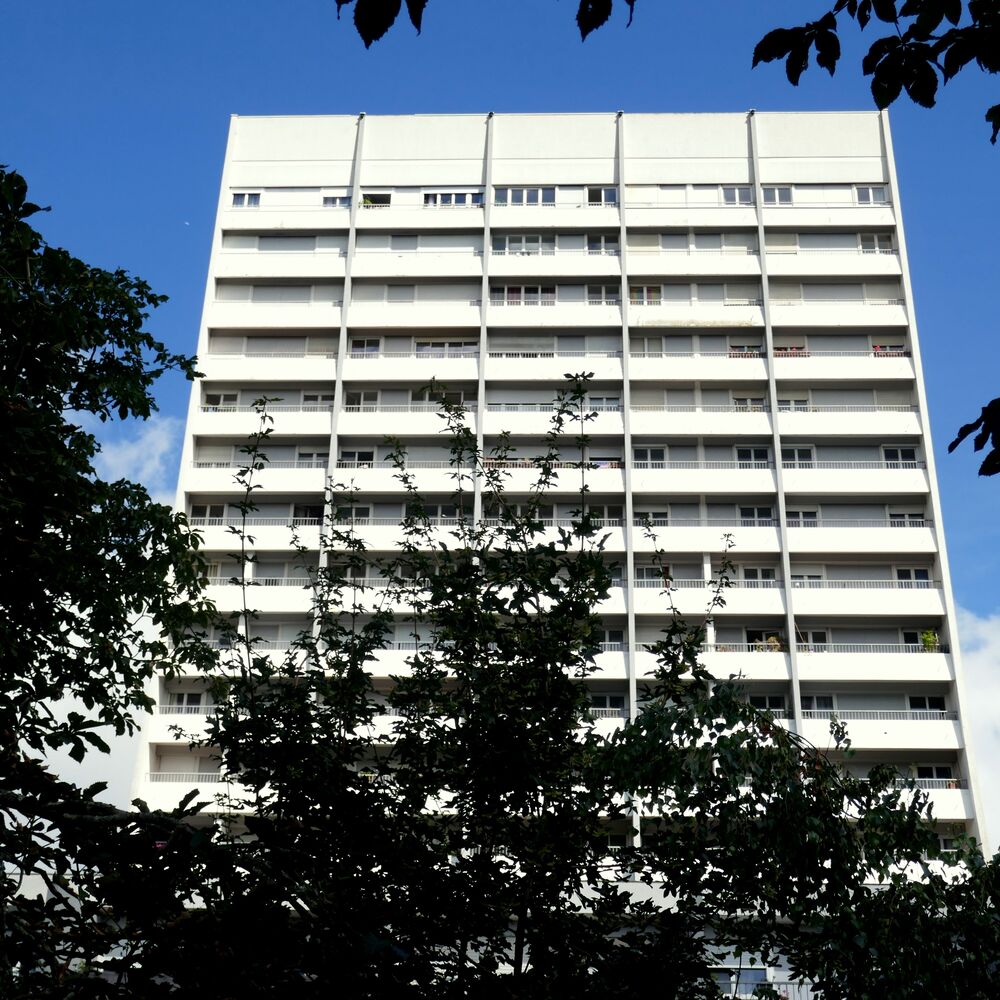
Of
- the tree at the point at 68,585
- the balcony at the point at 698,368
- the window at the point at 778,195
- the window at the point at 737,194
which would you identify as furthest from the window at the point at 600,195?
the tree at the point at 68,585

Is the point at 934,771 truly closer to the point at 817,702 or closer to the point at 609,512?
the point at 817,702

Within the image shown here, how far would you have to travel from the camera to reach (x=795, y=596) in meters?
40.4

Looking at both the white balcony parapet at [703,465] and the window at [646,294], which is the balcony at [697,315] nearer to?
the window at [646,294]

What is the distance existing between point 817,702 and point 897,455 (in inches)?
402

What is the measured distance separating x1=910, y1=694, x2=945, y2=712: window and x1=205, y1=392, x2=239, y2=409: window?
26.8 m

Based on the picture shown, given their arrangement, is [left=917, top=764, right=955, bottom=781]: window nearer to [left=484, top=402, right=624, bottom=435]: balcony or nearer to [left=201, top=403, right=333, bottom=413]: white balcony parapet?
[left=484, top=402, right=624, bottom=435]: balcony

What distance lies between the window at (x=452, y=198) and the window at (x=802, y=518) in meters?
17.5

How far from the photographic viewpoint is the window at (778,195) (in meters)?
47.0

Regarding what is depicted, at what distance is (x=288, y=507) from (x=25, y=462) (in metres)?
35.1

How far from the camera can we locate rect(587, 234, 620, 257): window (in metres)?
46.8

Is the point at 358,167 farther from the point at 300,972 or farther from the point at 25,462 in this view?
the point at 300,972

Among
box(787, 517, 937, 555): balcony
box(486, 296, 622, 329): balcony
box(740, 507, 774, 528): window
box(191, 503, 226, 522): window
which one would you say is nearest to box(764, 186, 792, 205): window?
box(486, 296, 622, 329): balcony

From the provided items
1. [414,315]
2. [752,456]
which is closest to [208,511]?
[414,315]

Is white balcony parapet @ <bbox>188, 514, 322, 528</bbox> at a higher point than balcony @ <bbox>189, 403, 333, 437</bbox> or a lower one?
lower
